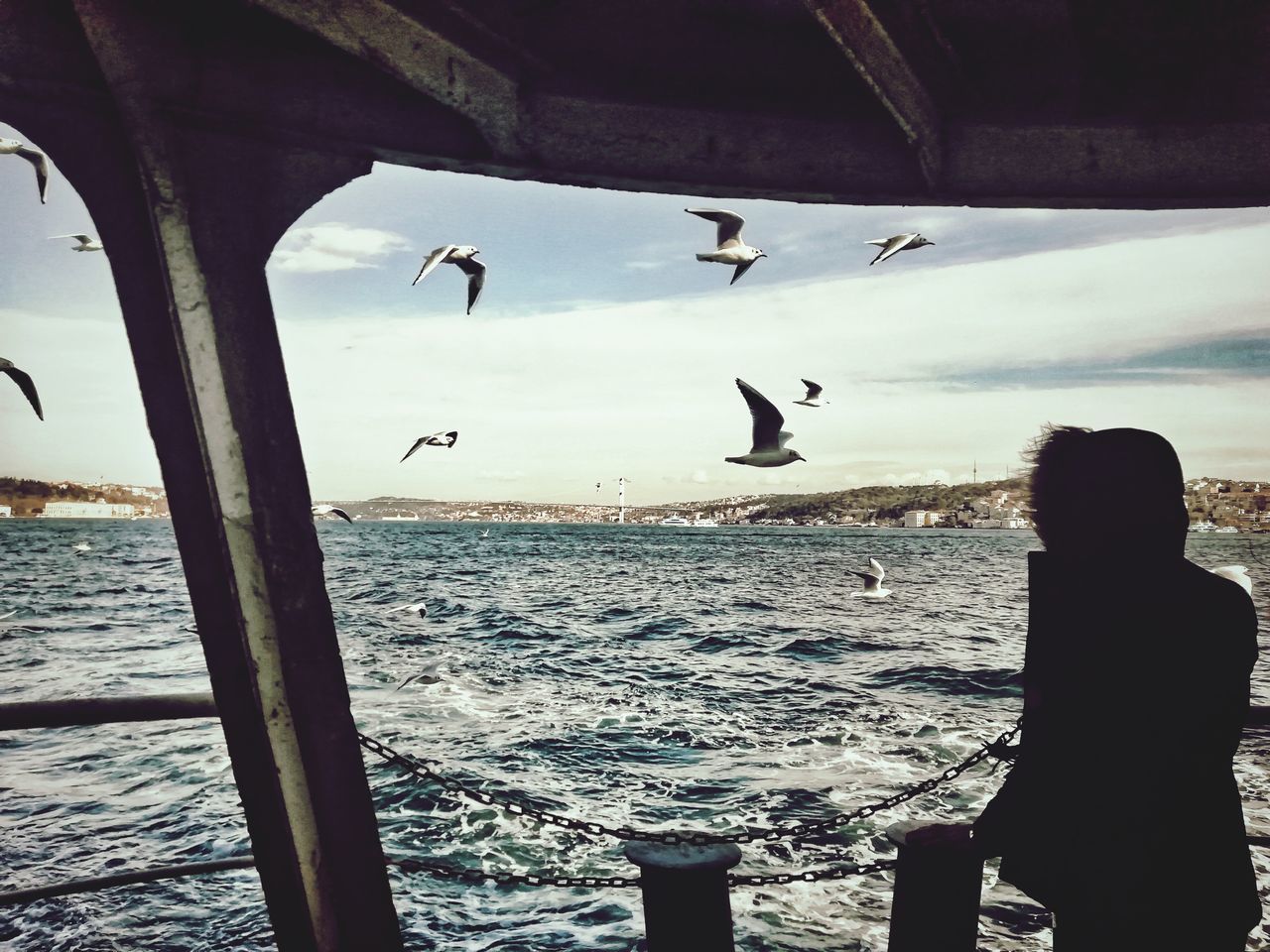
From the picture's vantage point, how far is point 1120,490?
187 centimetres

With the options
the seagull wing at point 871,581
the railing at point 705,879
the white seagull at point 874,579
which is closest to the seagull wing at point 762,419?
the railing at point 705,879

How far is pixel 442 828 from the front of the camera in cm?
811

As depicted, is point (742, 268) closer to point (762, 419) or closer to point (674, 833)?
point (762, 419)

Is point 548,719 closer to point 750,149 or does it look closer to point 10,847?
point 10,847

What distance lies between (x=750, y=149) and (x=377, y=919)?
9.55 feet

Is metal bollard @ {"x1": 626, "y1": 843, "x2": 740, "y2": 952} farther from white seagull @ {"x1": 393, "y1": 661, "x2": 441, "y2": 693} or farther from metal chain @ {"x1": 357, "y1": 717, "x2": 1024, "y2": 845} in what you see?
white seagull @ {"x1": 393, "y1": 661, "x2": 441, "y2": 693}

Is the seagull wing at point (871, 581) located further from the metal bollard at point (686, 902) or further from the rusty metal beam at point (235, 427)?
the rusty metal beam at point (235, 427)

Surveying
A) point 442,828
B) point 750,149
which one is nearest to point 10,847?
point 442,828

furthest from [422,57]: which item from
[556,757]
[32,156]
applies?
[556,757]

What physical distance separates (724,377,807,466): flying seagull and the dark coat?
4.56 metres

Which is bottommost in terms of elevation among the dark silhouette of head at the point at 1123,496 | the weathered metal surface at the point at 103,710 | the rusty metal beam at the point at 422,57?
the weathered metal surface at the point at 103,710

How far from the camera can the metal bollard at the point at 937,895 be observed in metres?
2.61

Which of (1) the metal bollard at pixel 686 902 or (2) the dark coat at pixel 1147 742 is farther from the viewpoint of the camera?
(1) the metal bollard at pixel 686 902

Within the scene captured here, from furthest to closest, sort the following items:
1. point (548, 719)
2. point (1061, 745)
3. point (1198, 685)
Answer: point (548, 719)
point (1061, 745)
point (1198, 685)
